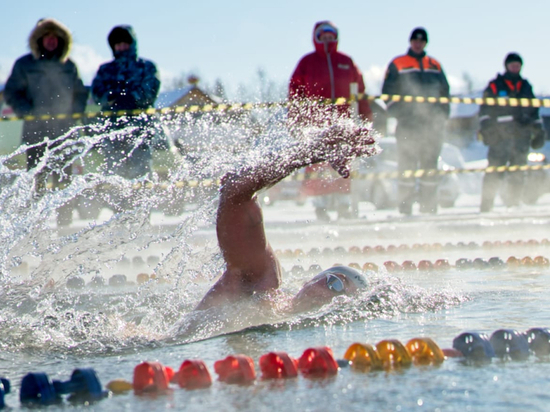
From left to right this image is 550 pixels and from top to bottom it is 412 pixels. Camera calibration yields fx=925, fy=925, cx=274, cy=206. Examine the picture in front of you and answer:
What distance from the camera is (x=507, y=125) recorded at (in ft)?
37.7

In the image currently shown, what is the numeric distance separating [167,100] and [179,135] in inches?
427

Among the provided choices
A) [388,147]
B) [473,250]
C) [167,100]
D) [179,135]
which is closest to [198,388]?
[473,250]

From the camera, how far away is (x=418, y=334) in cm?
374

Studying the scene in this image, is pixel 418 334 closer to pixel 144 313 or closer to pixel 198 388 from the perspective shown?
pixel 198 388

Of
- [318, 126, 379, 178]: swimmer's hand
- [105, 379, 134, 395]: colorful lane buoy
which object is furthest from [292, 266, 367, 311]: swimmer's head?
[105, 379, 134, 395]: colorful lane buoy

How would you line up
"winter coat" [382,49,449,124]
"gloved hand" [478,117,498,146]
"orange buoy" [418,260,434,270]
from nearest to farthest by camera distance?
1. "orange buoy" [418,260,434,270]
2. "winter coat" [382,49,449,124]
3. "gloved hand" [478,117,498,146]

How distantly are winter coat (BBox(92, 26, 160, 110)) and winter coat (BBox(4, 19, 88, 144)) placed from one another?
32cm

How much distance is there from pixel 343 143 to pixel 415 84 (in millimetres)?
6337

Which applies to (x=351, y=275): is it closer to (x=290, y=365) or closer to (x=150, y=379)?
(x=290, y=365)

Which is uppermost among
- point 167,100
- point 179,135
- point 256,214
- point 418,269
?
point 167,100

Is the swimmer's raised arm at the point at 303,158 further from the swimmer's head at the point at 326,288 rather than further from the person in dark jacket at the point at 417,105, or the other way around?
the person in dark jacket at the point at 417,105

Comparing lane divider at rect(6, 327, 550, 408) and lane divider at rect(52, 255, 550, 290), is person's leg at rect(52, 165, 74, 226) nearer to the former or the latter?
lane divider at rect(52, 255, 550, 290)

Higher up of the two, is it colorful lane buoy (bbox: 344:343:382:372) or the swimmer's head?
the swimmer's head

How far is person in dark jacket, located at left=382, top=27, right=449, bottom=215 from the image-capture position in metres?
10.3
